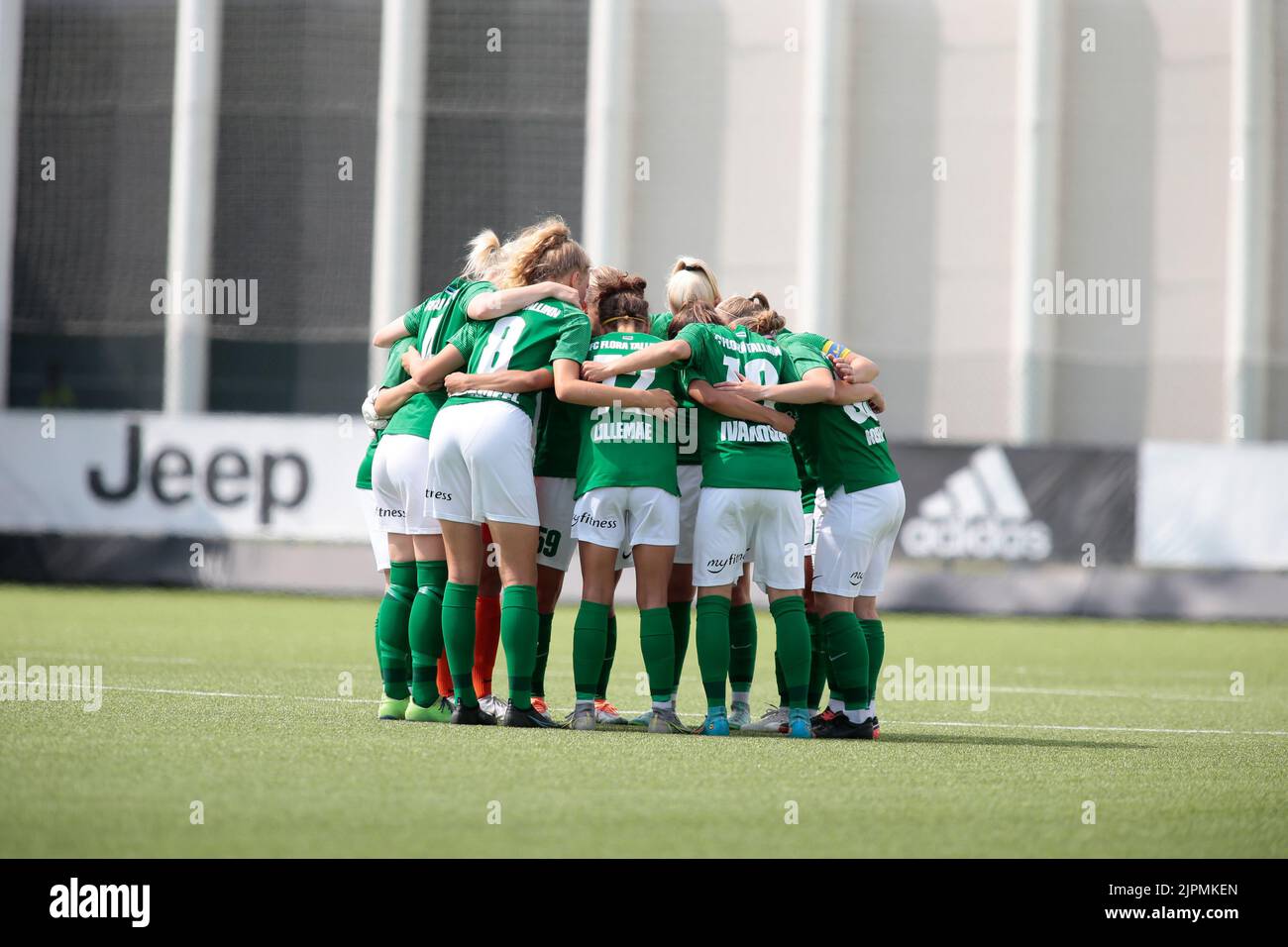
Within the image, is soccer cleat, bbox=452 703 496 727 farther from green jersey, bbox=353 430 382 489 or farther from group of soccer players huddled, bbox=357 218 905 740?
green jersey, bbox=353 430 382 489

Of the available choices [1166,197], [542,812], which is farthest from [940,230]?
[542,812]

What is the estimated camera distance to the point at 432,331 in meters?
7.18

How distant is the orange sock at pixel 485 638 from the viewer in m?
7.39

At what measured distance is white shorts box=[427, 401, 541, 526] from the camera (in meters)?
6.73

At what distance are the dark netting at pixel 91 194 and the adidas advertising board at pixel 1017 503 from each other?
530 inches

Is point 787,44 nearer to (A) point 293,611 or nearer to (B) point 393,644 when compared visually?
(A) point 293,611

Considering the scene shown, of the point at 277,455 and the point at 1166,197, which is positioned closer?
the point at 277,455

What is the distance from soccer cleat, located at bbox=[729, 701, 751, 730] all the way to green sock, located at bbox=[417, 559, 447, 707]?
1.40 metres

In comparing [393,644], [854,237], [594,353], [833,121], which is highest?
[833,121]

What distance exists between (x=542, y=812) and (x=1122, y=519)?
14300 millimetres

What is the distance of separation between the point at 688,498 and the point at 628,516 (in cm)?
47

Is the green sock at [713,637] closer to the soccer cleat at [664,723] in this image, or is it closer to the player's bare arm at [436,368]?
→ the soccer cleat at [664,723]

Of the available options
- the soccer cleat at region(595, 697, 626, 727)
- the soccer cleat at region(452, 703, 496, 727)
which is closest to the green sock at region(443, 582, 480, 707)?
the soccer cleat at region(452, 703, 496, 727)
